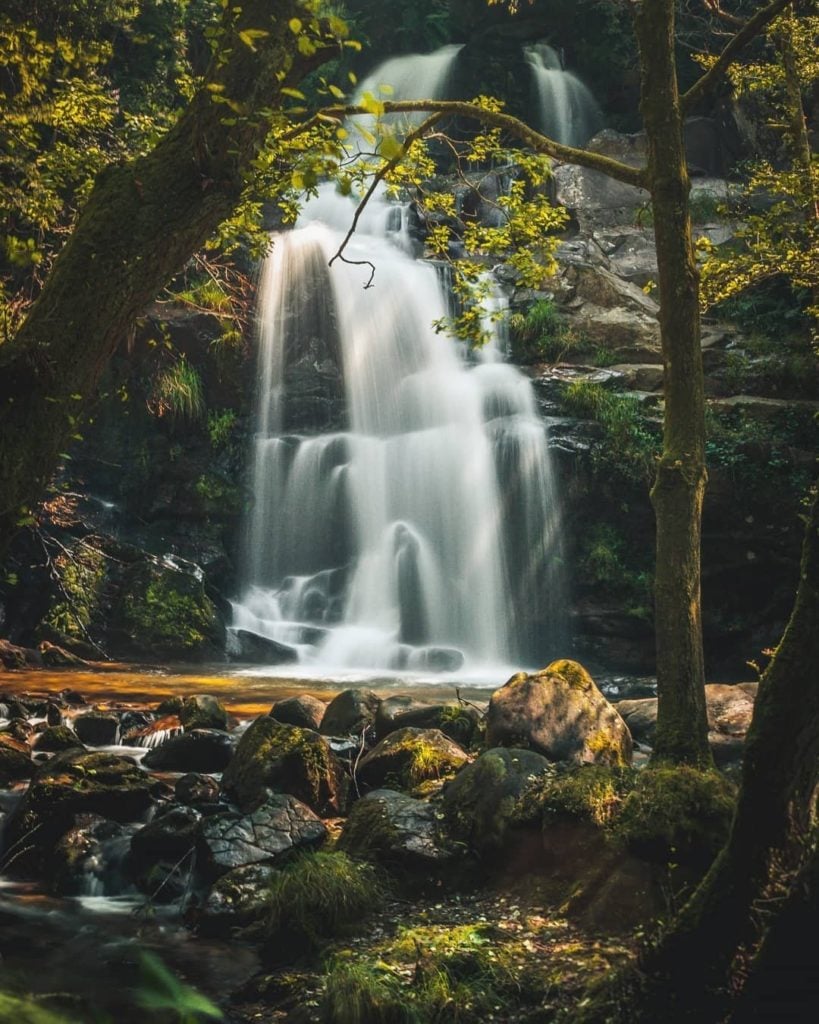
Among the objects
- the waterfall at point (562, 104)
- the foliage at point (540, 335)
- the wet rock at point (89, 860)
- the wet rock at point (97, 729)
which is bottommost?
the wet rock at point (89, 860)

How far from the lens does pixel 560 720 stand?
6.62 metres

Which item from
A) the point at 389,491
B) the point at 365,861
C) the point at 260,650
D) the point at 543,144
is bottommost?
the point at 365,861

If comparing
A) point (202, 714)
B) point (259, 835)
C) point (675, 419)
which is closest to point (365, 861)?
point (259, 835)

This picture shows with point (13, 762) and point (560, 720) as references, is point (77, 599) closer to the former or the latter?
point (13, 762)

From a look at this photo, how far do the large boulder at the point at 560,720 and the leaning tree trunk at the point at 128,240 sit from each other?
4.37 metres

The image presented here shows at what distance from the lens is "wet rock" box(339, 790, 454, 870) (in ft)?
16.7

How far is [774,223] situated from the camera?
9406mm

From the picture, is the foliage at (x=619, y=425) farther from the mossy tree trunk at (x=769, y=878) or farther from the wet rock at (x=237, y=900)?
the mossy tree trunk at (x=769, y=878)

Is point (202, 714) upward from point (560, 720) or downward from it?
downward

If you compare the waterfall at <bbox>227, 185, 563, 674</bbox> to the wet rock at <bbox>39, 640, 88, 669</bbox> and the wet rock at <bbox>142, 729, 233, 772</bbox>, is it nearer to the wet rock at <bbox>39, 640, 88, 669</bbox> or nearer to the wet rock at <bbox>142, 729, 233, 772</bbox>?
the wet rock at <bbox>39, 640, 88, 669</bbox>

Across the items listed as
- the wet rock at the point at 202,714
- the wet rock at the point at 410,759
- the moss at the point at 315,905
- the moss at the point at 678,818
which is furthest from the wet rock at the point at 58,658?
the moss at the point at 678,818

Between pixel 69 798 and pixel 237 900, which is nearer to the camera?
pixel 237 900

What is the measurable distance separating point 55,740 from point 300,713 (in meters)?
2.17

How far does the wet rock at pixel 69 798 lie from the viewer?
576 centimetres
